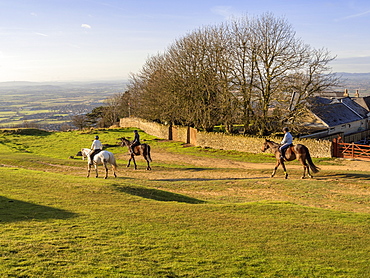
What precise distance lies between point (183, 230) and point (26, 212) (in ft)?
18.6

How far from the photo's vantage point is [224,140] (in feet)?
125

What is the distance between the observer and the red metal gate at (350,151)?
28.1 m

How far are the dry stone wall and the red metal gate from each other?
0.58 m

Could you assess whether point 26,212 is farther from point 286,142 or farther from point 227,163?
point 227,163

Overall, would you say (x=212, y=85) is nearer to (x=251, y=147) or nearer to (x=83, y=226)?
(x=251, y=147)

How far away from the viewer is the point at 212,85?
42531 millimetres

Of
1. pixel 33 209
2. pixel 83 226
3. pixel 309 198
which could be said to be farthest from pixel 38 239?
pixel 309 198

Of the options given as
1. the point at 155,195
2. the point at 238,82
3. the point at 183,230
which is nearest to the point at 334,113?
the point at 238,82

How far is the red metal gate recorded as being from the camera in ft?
92.3

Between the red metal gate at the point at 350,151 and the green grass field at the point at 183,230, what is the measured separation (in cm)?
805

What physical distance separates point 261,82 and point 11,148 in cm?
3198

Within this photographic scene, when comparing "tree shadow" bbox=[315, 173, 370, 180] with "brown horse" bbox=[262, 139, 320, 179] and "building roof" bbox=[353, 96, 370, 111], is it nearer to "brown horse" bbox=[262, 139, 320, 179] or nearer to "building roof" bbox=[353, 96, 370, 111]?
"brown horse" bbox=[262, 139, 320, 179]

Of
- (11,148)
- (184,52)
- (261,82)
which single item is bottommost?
(11,148)

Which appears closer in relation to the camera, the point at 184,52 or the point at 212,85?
the point at 212,85
